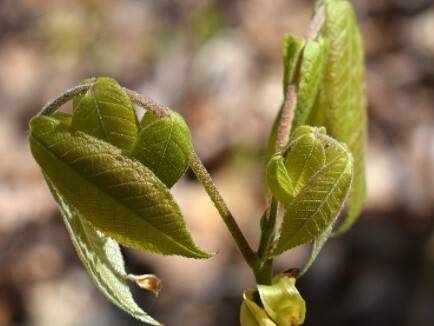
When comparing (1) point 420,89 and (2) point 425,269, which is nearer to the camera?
(2) point 425,269

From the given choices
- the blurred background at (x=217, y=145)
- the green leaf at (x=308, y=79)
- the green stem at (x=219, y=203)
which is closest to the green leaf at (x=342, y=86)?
the green leaf at (x=308, y=79)

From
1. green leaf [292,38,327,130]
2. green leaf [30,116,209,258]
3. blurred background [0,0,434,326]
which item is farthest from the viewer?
blurred background [0,0,434,326]

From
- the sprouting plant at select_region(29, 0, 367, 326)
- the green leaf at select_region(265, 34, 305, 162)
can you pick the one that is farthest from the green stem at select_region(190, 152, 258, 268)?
the green leaf at select_region(265, 34, 305, 162)

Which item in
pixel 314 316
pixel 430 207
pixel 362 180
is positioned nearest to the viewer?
pixel 362 180

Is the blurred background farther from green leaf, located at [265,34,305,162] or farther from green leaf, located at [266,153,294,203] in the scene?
green leaf, located at [266,153,294,203]

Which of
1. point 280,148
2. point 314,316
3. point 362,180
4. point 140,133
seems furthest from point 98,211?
point 314,316

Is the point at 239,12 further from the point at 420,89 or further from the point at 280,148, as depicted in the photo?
the point at 280,148

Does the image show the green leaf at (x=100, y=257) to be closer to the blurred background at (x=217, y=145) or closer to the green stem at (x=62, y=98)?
the green stem at (x=62, y=98)
